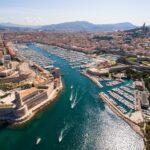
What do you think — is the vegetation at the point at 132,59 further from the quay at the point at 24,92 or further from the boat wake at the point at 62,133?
the boat wake at the point at 62,133

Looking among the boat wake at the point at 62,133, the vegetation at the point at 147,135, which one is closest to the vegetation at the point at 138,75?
the vegetation at the point at 147,135

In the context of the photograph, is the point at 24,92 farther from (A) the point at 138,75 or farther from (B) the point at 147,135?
(A) the point at 138,75

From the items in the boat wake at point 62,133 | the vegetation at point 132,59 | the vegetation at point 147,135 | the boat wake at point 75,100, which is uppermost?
the vegetation at point 147,135

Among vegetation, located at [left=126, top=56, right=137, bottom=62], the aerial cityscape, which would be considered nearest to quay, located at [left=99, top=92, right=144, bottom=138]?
the aerial cityscape

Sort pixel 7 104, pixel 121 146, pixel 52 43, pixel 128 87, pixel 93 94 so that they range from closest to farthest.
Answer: pixel 121 146
pixel 7 104
pixel 93 94
pixel 128 87
pixel 52 43

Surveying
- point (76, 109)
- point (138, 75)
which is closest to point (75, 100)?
point (76, 109)

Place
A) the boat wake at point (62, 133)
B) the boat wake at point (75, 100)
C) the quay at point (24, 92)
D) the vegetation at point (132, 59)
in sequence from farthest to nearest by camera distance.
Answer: the vegetation at point (132, 59), the boat wake at point (75, 100), the quay at point (24, 92), the boat wake at point (62, 133)

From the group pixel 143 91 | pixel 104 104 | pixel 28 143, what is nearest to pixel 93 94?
pixel 104 104

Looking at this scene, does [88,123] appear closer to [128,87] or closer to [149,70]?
[128,87]
